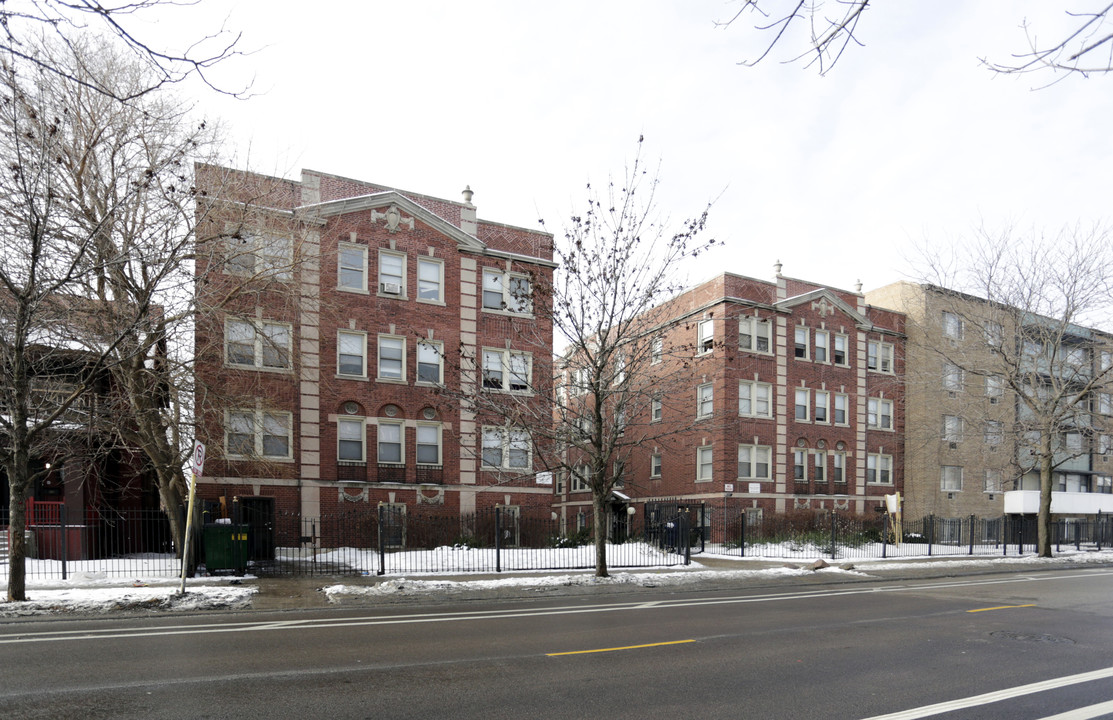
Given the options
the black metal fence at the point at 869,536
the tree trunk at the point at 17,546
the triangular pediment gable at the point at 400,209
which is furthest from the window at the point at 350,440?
the tree trunk at the point at 17,546

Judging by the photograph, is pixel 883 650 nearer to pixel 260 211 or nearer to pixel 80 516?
pixel 260 211

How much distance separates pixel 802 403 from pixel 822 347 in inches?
125

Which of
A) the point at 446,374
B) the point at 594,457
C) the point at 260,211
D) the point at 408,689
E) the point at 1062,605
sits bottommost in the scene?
the point at 1062,605

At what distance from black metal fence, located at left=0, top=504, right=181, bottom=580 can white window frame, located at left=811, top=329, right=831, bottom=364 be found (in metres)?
29.7

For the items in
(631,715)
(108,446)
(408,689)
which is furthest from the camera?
(108,446)

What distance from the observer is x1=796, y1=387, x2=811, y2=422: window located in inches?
1518

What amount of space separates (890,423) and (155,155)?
36.8m

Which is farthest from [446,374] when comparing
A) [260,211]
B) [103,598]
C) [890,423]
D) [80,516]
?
[890,423]

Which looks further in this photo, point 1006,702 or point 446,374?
point 446,374

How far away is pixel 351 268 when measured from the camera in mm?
28266

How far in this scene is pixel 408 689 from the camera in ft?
23.9

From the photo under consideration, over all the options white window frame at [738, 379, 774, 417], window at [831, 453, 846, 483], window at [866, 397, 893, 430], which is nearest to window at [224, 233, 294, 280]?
white window frame at [738, 379, 774, 417]

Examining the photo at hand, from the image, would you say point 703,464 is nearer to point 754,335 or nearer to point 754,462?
point 754,462

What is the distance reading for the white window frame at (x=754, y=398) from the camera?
36656 mm
